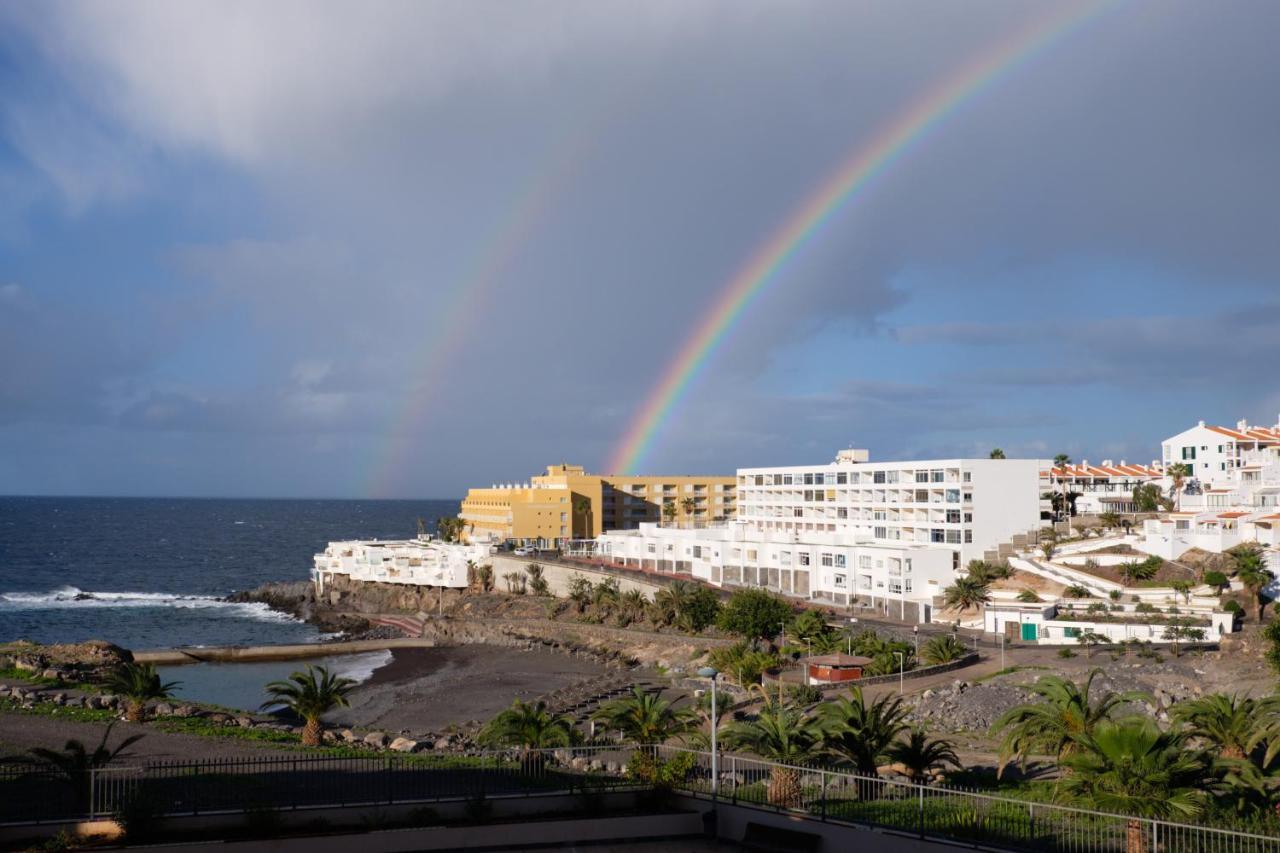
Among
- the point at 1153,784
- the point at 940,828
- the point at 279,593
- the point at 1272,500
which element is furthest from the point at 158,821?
the point at 279,593

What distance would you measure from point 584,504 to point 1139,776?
10833 centimetres

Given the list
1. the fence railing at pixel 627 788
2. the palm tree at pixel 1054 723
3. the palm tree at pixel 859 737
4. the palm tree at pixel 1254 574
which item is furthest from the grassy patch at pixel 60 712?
the palm tree at pixel 1254 574

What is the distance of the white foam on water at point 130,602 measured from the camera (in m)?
95.9

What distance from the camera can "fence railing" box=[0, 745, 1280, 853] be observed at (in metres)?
15.2

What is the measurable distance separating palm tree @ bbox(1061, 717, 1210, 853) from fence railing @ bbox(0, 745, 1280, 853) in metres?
0.65

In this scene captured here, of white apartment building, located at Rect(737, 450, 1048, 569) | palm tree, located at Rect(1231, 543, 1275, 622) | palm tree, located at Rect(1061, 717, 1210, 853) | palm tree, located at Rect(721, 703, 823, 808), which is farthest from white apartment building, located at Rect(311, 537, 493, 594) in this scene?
palm tree, located at Rect(1061, 717, 1210, 853)

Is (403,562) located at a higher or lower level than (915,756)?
lower

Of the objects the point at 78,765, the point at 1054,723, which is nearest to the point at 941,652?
the point at 1054,723

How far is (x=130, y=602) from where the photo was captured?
10162cm

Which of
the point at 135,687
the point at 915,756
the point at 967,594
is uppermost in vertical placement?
the point at 915,756

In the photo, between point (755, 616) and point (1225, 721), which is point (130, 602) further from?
point (1225, 721)

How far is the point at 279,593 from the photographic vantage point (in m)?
107

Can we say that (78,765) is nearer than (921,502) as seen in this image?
Yes

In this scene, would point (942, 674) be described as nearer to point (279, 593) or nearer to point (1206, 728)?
point (1206, 728)
